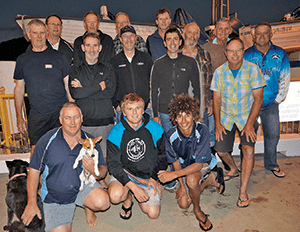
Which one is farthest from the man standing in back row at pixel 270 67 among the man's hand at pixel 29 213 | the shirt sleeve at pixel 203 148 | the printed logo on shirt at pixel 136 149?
the man's hand at pixel 29 213

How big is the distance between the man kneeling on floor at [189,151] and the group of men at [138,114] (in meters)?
0.01

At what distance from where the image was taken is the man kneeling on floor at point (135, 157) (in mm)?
2658

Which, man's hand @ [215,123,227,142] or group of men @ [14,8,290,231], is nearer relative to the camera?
group of men @ [14,8,290,231]

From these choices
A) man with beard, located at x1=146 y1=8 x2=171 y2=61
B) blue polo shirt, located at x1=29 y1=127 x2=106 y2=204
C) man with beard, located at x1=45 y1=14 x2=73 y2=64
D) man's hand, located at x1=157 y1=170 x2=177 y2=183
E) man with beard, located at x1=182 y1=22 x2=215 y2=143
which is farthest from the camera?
man with beard, located at x1=146 y1=8 x2=171 y2=61

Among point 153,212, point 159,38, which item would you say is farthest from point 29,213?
point 159,38

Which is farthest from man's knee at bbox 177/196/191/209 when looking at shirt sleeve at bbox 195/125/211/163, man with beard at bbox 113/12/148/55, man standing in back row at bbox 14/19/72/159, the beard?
man with beard at bbox 113/12/148/55

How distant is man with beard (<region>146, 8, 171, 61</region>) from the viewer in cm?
404

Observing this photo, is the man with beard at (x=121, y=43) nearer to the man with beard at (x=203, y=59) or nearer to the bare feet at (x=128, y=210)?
the man with beard at (x=203, y=59)

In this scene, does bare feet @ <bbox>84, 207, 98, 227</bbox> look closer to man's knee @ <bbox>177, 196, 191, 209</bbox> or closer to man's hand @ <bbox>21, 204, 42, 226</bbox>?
man's hand @ <bbox>21, 204, 42, 226</bbox>

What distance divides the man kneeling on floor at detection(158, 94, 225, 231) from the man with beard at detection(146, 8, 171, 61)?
1.56 m

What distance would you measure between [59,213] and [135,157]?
1.07 metres

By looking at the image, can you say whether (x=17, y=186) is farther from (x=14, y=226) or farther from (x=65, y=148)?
(x=65, y=148)

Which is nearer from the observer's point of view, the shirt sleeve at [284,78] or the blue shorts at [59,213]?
the blue shorts at [59,213]

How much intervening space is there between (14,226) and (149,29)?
909cm
